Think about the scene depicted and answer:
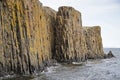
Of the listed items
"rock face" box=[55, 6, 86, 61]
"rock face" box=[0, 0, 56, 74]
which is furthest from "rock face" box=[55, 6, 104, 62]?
"rock face" box=[0, 0, 56, 74]

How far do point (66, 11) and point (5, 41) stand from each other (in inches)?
1415

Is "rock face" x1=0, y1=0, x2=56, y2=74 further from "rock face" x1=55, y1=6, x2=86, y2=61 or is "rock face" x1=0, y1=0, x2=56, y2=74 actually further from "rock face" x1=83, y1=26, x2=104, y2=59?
"rock face" x1=83, y1=26, x2=104, y2=59

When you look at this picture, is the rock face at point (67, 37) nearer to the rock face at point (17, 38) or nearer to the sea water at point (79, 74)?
the sea water at point (79, 74)

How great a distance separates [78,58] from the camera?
255ft

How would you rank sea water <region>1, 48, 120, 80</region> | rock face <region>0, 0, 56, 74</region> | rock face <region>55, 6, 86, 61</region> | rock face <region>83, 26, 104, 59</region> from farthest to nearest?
rock face <region>83, 26, 104, 59</region> < rock face <region>55, 6, 86, 61</region> < rock face <region>0, 0, 56, 74</region> < sea water <region>1, 48, 120, 80</region>

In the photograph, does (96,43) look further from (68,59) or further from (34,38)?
(34,38)

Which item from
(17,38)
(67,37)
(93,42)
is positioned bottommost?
(17,38)

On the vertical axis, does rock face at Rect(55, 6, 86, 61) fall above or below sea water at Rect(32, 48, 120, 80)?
above

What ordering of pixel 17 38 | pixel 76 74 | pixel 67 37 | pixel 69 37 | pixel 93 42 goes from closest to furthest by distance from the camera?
1. pixel 17 38
2. pixel 76 74
3. pixel 67 37
4. pixel 69 37
5. pixel 93 42

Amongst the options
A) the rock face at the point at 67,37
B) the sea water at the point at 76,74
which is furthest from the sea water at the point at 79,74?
the rock face at the point at 67,37

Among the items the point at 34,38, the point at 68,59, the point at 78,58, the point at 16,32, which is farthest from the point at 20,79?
the point at 78,58

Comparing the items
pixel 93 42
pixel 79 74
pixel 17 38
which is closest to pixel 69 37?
pixel 93 42

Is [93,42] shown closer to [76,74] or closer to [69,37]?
[69,37]

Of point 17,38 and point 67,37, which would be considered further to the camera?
point 67,37
